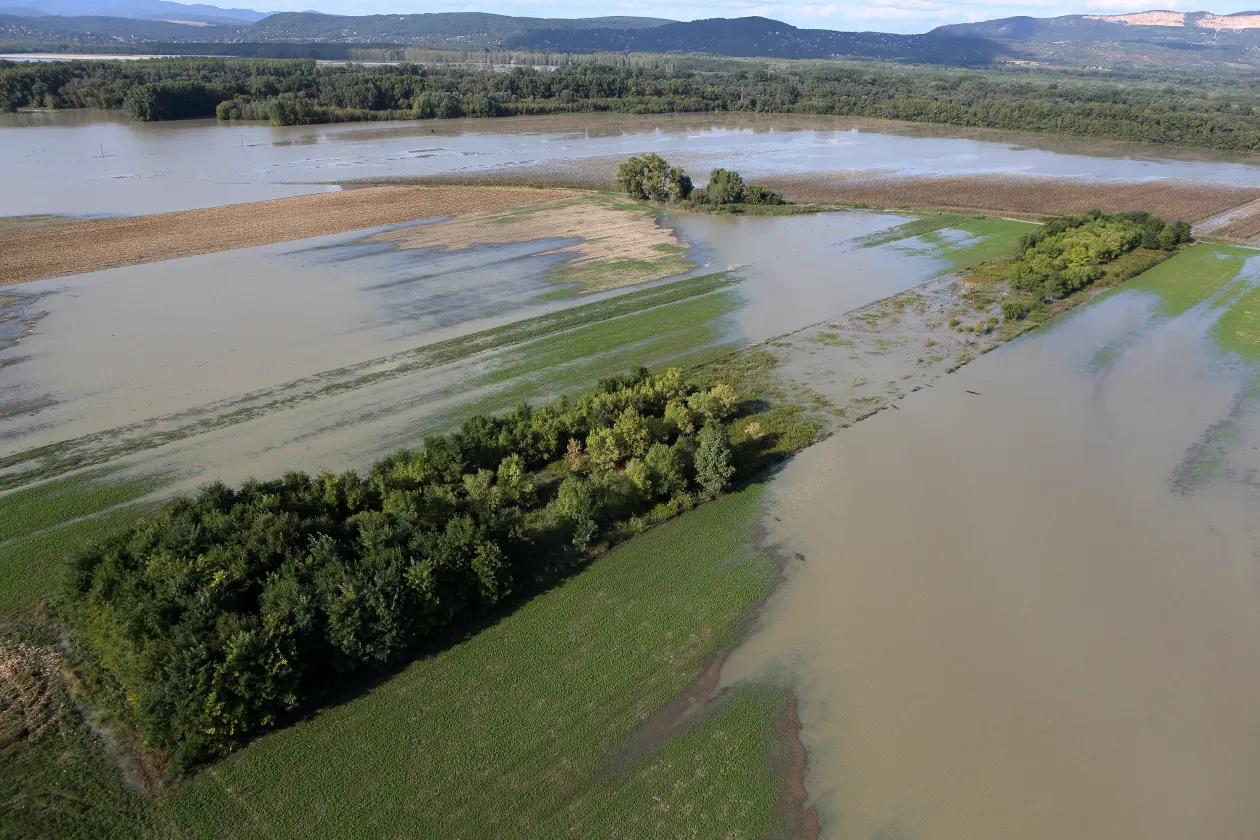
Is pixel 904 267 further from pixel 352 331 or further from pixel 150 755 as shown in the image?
pixel 150 755

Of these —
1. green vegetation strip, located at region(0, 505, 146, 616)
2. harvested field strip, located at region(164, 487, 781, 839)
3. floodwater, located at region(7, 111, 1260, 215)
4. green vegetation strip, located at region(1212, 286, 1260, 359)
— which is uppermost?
floodwater, located at region(7, 111, 1260, 215)

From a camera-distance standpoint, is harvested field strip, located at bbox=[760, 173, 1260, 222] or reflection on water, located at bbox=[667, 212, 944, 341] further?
harvested field strip, located at bbox=[760, 173, 1260, 222]

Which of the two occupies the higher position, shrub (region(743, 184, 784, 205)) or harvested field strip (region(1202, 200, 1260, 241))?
shrub (region(743, 184, 784, 205))

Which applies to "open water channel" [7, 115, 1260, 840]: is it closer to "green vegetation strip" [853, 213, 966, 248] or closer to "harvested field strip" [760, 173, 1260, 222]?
"green vegetation strip" [853, 213, 966, 248]

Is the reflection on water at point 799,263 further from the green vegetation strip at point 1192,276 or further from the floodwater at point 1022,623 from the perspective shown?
the green vegetation strip at point 1192,276

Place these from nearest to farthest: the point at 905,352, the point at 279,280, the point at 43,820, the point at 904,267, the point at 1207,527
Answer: the point at 43,820 → the point at 1207,527 → the point at 905,352 → the point at 279,280 → the point at 904,267

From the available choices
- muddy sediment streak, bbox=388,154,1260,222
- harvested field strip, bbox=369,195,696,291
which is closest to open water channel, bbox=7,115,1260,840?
harvested field strip, bbox=369,195,696,291

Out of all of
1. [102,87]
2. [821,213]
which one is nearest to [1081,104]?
[821,213]
